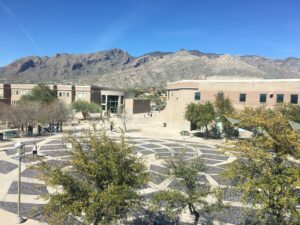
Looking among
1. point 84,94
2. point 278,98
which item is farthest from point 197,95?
point 84,94

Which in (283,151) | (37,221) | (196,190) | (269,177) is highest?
(283,151)

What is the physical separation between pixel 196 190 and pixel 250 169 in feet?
7.78

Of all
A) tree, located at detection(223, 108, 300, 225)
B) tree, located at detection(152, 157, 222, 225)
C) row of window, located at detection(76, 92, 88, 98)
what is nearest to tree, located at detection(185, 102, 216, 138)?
tree, located at detection(223, 108, 300, 225)

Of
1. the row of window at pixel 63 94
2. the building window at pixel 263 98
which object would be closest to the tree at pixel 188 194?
the building window at pixel 263 98

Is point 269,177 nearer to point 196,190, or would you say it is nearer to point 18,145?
point 196,190

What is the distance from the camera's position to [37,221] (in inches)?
521

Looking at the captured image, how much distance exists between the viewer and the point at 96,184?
998 cm

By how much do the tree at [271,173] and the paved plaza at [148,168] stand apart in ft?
8.40

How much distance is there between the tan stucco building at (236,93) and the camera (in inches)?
1628

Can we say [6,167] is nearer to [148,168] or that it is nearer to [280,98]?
[148,168]

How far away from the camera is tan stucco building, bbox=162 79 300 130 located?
41344 millimetres

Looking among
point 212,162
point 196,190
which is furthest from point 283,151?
point 212,162

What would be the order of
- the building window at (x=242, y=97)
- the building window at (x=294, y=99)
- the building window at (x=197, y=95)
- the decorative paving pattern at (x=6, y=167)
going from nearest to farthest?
the decorative paving pattern at (x=6, y=167), the building window at (x=294, y=99), the building window at (x=242, y=97), the building window at (x=197, y=95)

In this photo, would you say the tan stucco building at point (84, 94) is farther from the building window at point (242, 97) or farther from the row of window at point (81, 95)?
the building window at point (242, 97)
